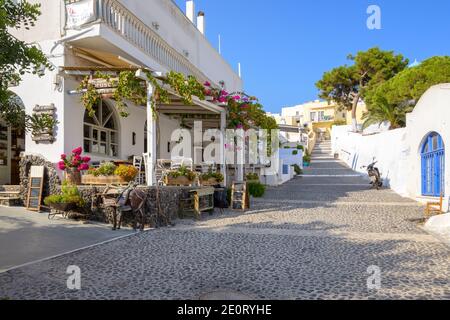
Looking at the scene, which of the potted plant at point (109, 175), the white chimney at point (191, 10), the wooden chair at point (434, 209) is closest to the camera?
the potted plant at point (109, 175)

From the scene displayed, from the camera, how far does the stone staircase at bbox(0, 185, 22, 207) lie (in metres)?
9.34

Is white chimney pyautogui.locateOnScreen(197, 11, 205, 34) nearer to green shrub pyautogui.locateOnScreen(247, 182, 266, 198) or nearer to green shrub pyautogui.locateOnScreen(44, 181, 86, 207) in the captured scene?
green shrub pyautogui.locateOnScreen(247, 182, 266, 198)

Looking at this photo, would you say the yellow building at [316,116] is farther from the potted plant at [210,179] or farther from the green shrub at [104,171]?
the green shrub at [104,171]

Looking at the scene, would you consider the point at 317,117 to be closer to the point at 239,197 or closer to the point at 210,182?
the point at 239,197

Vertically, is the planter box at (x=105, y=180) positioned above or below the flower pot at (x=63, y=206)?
above

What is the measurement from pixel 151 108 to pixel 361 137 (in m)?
24.4

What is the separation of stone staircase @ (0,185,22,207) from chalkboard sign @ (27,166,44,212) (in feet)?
2.20

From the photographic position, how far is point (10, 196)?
31.4ft

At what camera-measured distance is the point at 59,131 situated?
9.10m

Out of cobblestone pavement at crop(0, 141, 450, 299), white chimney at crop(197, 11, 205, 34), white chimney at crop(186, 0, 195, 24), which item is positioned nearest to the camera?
cobblestone pavement at crop(0, 141, 450, 299)

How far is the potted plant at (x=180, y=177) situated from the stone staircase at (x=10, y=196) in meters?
4.13

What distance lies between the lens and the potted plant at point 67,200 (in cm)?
787

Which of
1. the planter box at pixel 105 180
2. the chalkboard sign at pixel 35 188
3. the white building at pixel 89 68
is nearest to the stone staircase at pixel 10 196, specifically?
the chalkboard sign at pixel 35 188

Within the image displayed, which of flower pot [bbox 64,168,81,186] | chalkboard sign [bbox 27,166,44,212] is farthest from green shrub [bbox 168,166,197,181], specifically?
chalkboard sign [bbox 27,166,44,212]
